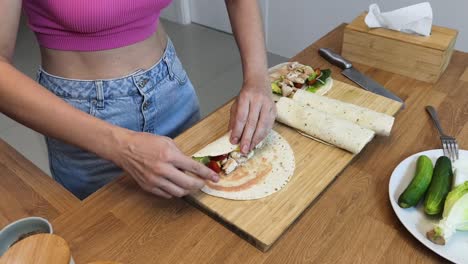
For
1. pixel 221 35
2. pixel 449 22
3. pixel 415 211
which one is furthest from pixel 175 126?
pixel 221 35

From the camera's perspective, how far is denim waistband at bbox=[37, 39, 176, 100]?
84 centimetres

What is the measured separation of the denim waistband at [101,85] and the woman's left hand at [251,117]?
21cm

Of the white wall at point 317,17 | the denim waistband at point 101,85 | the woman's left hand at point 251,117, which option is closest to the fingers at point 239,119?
the woman's left hand at point 251,117

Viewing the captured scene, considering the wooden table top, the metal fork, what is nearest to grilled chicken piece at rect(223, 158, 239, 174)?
the wooden table top

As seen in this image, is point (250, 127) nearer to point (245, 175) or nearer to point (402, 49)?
point (245, 175)

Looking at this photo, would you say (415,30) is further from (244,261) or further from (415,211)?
(244,261)

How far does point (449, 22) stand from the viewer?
7.05 feet

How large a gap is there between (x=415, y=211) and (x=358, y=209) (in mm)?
98

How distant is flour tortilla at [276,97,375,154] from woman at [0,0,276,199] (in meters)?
0.07

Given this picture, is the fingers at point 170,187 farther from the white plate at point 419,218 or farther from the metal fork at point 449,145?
the metal fork at point 449,145

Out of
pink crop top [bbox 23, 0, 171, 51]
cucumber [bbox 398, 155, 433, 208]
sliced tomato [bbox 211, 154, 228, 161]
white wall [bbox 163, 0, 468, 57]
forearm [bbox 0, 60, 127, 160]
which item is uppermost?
pink crop top [bbox 23, 0, 171, 51]

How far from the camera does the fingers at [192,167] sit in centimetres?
65

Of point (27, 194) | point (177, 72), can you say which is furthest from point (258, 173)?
point (27, 194)

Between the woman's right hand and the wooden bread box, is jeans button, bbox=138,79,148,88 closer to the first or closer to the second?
the woman's right hand
